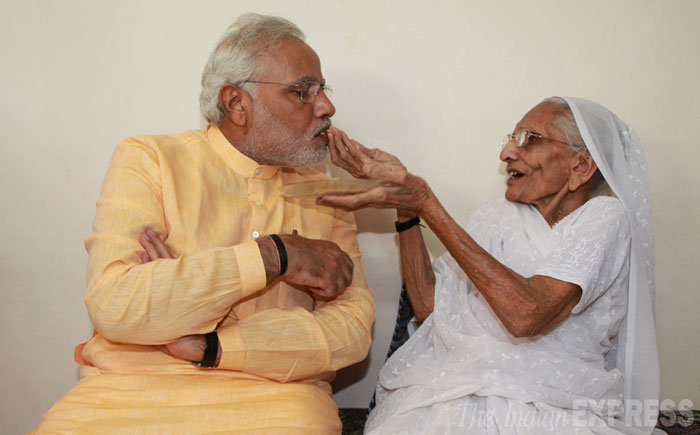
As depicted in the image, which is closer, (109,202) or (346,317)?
(109,202)

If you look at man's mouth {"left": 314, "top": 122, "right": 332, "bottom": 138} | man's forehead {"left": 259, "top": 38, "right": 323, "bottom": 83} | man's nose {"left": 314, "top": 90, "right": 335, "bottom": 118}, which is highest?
man's forehead {"left": 259, "top": 38, "right": 323, "bottom": 83}

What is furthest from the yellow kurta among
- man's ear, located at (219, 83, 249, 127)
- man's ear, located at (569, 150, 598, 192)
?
man's ear, located at (569, 150, 598, 192)

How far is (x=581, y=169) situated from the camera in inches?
95.3

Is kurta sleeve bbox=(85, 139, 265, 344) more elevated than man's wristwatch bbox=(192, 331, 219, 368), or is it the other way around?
kurta sleeve bbox=(85, 139, 265, 344)

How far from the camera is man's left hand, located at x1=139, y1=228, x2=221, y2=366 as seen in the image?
6.55 ft

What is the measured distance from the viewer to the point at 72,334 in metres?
3.04

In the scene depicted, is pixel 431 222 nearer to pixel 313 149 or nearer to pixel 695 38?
pixel 313 149

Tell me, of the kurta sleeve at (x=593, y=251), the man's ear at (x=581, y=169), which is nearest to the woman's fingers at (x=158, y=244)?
the kurta sleeve at (x=593, y=251)

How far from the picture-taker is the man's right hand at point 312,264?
205 centimetres

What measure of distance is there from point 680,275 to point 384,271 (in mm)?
1541

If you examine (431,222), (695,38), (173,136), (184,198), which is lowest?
(431,222)

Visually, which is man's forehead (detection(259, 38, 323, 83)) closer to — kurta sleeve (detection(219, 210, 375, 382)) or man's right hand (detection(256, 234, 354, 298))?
man's right hand (detection(256, 234, 354, 298))

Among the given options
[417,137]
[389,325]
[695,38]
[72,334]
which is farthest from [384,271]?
[695,38]

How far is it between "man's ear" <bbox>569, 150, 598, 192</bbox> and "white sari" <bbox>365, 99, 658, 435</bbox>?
0.08 meters
